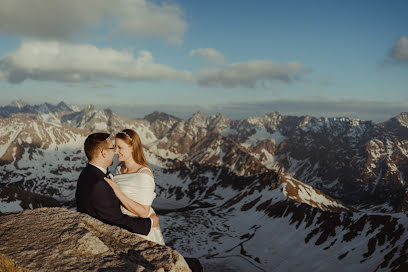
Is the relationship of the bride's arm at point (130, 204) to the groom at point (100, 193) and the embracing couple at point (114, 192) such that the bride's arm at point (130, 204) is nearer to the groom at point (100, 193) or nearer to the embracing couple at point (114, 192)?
the embracing couple at point (114, 192)

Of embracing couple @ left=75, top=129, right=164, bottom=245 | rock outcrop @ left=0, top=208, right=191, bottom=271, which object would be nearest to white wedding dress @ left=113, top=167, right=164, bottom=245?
embracing couple @ left=75, top=129, right=164, bottom=245

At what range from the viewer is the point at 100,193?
788cm

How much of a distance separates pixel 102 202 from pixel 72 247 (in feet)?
5.74

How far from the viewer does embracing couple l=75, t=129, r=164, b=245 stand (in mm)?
8008

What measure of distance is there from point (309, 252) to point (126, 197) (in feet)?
365

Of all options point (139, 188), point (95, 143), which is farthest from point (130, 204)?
point (95, 143)

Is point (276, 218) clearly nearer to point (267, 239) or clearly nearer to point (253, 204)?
point (267, 239)

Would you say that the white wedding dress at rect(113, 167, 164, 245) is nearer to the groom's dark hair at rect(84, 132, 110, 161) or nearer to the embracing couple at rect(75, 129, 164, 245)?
the embracing couple at rect(75, 129, 164, 245)

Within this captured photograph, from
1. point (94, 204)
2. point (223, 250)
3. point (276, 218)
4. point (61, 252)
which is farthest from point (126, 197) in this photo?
point (276, 218)

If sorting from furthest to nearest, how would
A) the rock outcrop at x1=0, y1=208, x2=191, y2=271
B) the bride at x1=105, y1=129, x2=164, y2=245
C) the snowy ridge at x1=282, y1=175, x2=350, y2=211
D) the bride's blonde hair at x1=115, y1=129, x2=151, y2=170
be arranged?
1. the snowy ridge at x1=282, y1=175, x2=350, y2=211
2. the bride's blonde hair at x1=115, y1=129, x2=151, y2=170
3. the bride at x1=105, y1=129, x2=164, y2=245
4. the rock outcrop at x1=0, y1=208, x2=191, y2=271

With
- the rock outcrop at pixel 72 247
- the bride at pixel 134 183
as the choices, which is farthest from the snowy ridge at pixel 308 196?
the rock outcrop at pixel 72 247

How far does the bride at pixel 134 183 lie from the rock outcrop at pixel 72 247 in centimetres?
Answer: 84

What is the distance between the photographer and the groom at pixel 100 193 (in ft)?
26.1

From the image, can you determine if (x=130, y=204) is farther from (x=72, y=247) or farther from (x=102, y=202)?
(x=72, y=247)
